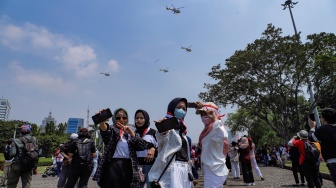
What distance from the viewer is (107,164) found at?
3605 mm

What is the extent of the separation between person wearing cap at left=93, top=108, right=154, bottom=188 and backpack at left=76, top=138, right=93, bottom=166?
2.19 metres

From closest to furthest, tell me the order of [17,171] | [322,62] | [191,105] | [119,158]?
[119,158]
[191,105]
[17,171]
[322,62]

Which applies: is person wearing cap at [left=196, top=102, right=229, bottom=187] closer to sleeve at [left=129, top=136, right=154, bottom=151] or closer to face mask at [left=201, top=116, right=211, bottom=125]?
face mask at [left=201, top=116, right=211, bottom=125]

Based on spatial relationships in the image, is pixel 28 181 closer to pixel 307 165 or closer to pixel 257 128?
pixel 307 165

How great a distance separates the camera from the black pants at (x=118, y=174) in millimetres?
3473

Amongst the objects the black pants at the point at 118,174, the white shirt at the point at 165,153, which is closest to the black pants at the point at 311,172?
the white shirt at the point at 165,153

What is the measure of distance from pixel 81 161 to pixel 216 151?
3.27 m

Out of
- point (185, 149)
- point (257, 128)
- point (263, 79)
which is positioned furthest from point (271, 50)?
point (257, 128)

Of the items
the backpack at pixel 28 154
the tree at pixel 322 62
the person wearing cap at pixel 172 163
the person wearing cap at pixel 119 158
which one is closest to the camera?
the person wearing cap at pixel 172 163

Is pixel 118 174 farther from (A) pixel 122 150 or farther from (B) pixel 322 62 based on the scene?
(B) pixel 322 62

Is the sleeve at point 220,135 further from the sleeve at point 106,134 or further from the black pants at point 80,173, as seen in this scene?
the black pants at point 80,173

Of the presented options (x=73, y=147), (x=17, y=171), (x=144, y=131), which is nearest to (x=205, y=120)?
(x=144, y=131)

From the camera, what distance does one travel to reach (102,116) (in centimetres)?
Result: 350

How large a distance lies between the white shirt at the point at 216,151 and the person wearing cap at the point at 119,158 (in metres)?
0.86
